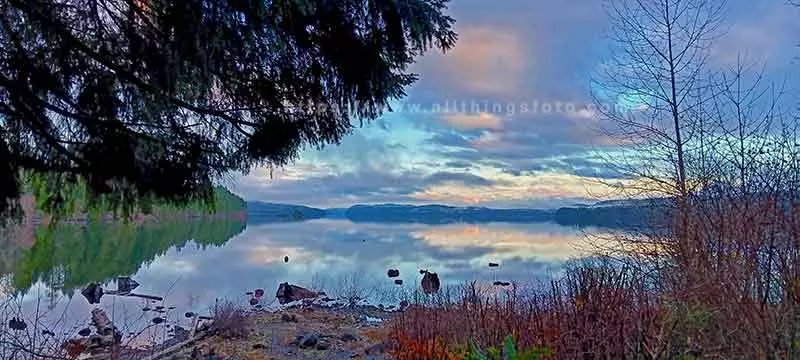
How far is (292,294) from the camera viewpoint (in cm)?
2070

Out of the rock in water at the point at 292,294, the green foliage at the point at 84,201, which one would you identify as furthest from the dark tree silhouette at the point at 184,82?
the rock in water at the point at 292,294

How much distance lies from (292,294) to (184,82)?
1828cm

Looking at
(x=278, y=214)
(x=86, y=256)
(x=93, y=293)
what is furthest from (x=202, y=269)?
(x=278, y=214)

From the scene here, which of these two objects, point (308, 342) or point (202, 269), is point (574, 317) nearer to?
point (308, 342)

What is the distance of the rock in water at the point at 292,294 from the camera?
2033 cm

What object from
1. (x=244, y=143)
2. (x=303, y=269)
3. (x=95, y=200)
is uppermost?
(x=244, y=143)

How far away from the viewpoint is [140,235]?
1720 inches

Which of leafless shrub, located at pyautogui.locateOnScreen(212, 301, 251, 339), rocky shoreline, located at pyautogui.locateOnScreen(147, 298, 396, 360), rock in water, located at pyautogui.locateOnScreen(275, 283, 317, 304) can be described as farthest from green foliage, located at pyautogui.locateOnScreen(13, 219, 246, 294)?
rock in water, located at pyautogui.locateOnScreen(275, 283, 317, 304)

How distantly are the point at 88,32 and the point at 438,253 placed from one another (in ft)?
116

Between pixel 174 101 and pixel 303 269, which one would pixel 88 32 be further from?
pixel 303 269

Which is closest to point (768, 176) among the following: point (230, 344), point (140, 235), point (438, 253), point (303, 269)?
point (230, 344)

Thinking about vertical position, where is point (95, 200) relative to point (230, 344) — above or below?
above

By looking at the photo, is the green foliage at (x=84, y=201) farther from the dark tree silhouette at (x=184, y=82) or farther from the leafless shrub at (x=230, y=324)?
the leafless shrub at (x=230, y=324)

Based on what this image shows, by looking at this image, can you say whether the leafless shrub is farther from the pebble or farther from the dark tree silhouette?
the dark tree silhouette
